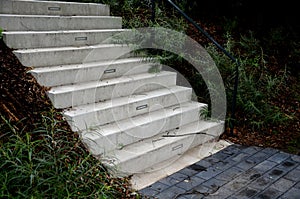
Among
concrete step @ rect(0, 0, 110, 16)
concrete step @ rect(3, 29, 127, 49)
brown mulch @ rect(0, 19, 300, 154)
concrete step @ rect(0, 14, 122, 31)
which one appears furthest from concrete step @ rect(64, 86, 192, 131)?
concrete step @ rect(0, 0, 110, 16)

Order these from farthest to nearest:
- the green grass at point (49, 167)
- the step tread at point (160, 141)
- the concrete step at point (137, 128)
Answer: the step tread at point (160, 141) < the concrete step at point (137, 128) < the green grass at point (49, 167)

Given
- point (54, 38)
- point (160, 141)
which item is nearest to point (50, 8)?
point (54, 38)

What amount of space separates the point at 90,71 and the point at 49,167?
153cm

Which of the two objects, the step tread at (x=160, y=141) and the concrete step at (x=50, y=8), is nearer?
the step tread at (x=160, y=141)

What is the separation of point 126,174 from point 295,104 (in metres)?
3.36

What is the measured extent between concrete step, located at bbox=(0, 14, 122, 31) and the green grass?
58.4 inches

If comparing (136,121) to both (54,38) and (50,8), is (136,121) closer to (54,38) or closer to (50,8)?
(54,38)

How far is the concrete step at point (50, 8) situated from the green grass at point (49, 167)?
182 centimetres

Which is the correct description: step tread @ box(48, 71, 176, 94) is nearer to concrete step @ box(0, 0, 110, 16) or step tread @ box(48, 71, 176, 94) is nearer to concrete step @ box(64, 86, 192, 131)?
concrete step @ box(64, 86, 192, 131)

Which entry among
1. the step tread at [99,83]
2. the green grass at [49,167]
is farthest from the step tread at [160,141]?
the step tread at [99,83]

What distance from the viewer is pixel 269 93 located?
214 inches

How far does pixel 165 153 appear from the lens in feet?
12.6

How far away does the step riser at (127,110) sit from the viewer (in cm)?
345

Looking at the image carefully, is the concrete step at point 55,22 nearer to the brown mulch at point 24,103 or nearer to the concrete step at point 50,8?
the concrete step at point 50,8
